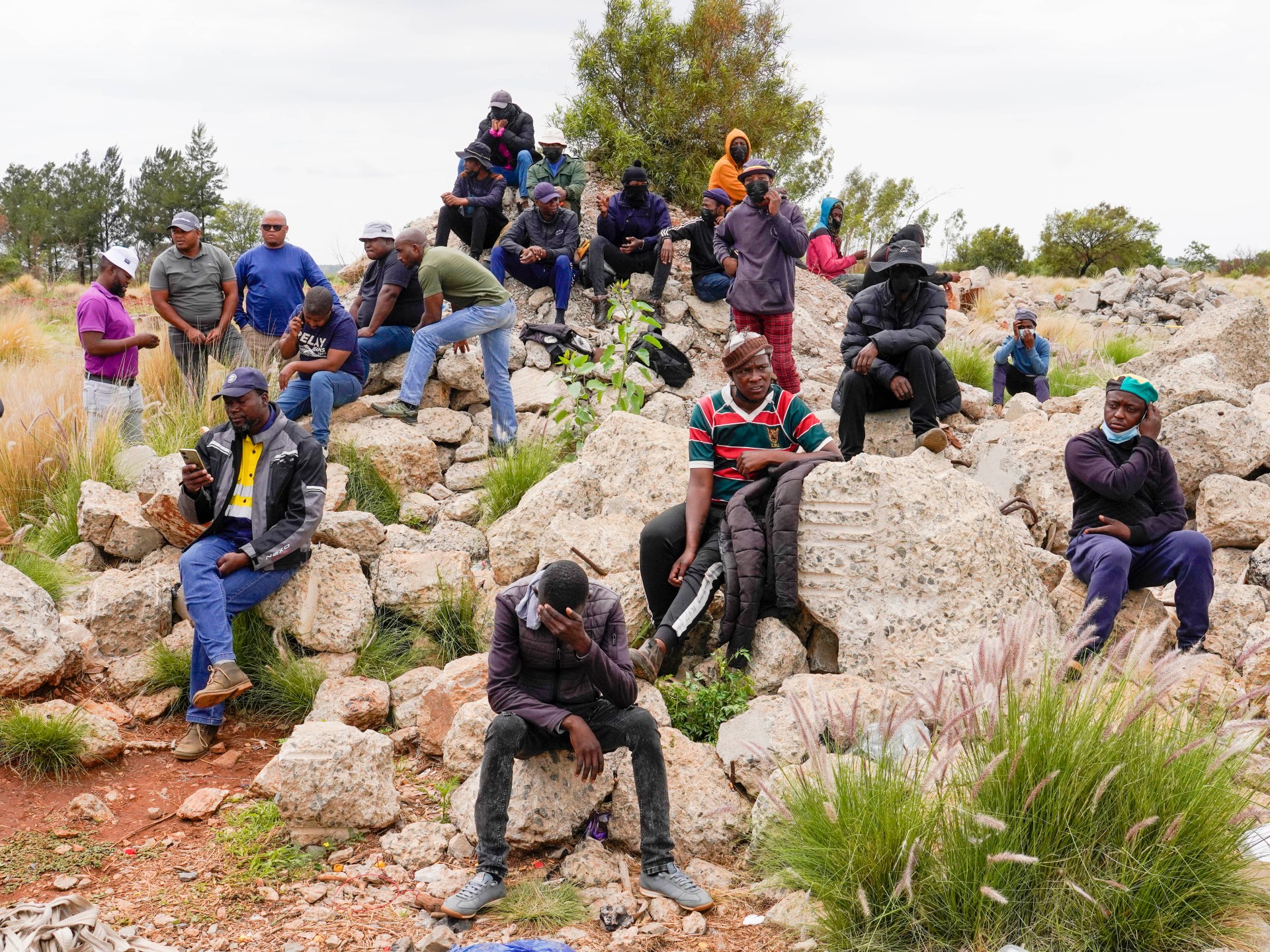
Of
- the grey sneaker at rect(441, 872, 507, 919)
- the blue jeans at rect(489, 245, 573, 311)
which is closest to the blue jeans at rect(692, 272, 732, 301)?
the blue jeans at rect(489, 245, 573, 311)

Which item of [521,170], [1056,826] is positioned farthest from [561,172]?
[1056,826]

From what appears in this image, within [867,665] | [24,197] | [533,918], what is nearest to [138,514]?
[533,918]

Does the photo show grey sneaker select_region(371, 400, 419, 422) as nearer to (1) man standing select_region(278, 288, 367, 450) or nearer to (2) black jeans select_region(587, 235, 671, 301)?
(1) man standing select_region(278, 288, 367, 450)

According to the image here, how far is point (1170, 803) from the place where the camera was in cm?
333

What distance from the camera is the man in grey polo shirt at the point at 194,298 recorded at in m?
8.48

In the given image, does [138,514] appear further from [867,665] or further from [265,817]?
[867,665]

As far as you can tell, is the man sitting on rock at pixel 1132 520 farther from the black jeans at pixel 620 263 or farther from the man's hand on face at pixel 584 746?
the black jeans at pixel 620 263

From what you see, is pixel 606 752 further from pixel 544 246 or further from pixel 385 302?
pixel 544 246

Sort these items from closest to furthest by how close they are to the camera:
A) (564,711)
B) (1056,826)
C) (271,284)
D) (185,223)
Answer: (1056,826), (564,711), (185,223), (271,284)

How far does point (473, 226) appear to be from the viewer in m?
11.4

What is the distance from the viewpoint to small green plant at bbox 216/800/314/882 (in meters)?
4.43

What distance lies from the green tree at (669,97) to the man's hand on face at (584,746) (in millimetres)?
11742

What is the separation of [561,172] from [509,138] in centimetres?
81

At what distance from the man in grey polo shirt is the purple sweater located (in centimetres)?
673
